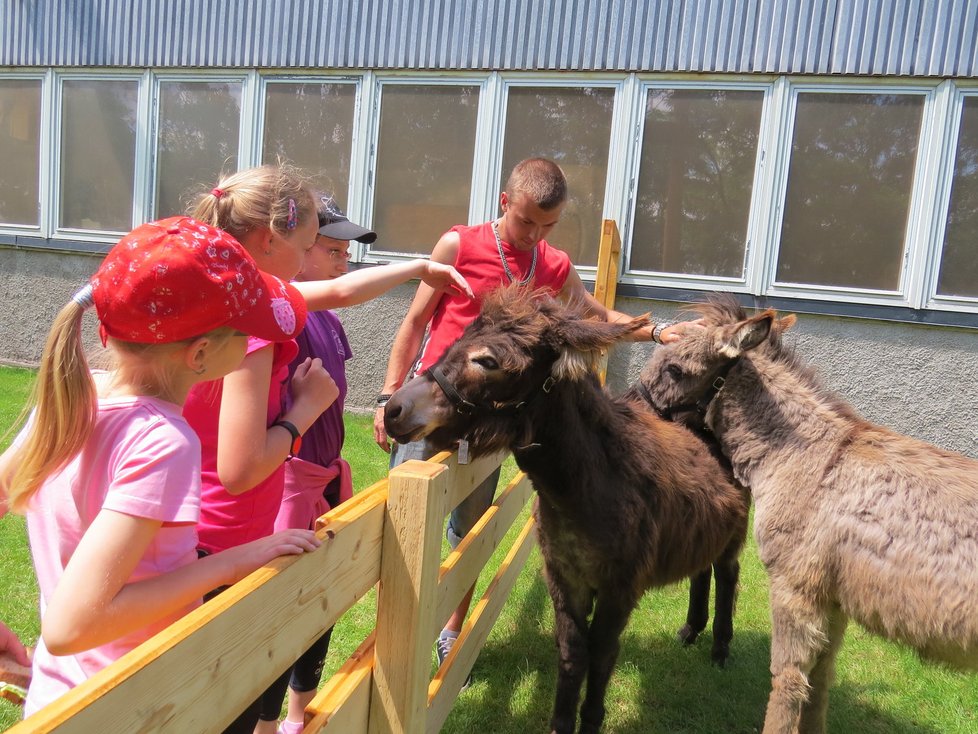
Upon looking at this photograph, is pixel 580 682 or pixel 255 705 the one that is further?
pixel 580 682

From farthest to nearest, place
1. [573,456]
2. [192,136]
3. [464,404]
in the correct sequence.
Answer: [192,136] < [573,456] < [464,404]

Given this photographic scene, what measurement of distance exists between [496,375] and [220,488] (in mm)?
1086

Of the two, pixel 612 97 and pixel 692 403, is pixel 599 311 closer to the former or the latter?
pixel 692 403

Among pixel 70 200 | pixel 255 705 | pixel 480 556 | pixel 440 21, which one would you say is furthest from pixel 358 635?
pixel 70 200

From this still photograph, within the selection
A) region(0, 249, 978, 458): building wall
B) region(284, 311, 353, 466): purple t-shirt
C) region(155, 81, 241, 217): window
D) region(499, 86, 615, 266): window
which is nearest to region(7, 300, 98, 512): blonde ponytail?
region(284, 311, 353, 466): purple t-shirt

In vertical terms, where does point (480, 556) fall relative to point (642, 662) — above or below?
above

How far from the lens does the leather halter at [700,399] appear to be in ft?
10.8

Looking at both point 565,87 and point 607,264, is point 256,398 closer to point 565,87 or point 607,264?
point 607,264

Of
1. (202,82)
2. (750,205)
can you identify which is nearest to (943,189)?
(750,205)

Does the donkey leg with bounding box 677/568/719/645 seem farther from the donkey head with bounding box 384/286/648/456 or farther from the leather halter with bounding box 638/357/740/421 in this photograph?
the donkey head with bounding box 384/286/648/456

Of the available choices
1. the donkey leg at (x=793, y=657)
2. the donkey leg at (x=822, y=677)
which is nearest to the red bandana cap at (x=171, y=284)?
the donkey leg at (x=793, y=657)

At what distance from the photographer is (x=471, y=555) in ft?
9.14

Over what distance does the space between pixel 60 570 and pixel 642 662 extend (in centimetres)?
344

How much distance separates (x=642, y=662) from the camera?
391 centimetres
